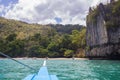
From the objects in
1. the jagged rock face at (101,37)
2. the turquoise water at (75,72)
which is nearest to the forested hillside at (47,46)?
the jagged rock face at (101,37)

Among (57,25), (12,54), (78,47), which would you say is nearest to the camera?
(78,47)

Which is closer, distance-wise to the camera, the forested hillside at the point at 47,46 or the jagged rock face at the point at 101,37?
the jagged rock face at the point at 101,37

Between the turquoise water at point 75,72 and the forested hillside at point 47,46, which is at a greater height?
the forested hillside at point 47,46

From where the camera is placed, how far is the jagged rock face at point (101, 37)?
50.5m

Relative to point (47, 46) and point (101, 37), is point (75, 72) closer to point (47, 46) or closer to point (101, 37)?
point (101, 37)

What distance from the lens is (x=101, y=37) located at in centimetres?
5403

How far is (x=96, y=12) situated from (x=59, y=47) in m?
34.6

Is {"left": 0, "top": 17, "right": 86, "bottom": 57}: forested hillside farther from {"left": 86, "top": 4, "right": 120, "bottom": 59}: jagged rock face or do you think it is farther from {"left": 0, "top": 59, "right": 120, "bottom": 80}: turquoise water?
{"left": 0, "top": 59, "right": 120, "bottom": 80}: turquoise water

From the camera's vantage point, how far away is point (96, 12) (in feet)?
174

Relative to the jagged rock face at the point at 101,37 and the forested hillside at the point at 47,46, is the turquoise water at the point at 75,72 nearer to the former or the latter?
the jagged rock face at the point at 101,37

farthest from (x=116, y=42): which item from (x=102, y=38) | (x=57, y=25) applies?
(x=57, y=25)

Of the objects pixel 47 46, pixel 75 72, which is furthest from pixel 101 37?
pixel 47 46

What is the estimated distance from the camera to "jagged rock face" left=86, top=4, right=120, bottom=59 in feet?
166

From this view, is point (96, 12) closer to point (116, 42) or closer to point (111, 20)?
point (111, 20)
